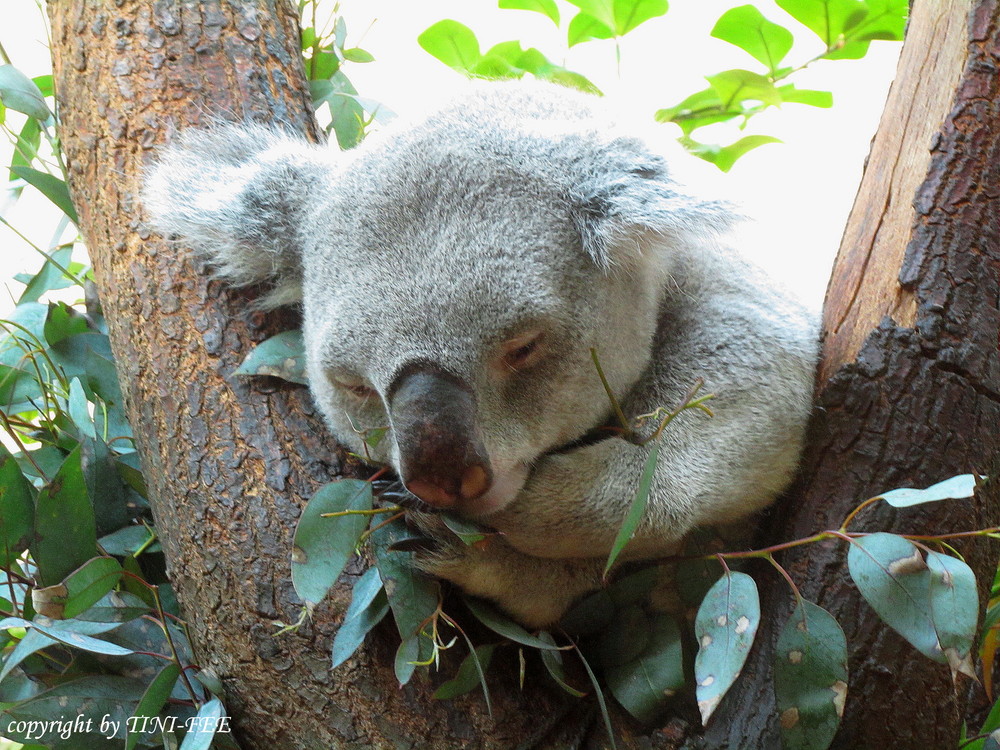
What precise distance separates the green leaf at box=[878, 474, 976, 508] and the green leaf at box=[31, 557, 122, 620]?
1.46 meters

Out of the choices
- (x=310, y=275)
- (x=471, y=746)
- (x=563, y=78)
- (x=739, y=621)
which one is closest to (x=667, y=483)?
(x=739, y=621)

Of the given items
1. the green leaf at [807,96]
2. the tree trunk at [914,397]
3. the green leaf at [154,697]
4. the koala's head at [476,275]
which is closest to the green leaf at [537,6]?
the green leaf at [807,96]

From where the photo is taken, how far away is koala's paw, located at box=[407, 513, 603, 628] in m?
1.69

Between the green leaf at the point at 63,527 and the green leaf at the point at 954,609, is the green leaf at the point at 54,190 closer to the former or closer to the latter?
the green leaf at the point at 63,527

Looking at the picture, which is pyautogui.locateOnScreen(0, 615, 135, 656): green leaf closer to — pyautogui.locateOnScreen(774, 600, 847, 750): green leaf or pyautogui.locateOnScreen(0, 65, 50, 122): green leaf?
pyautogui.locateOnScreen(774, 600, 847, 750): green leaf

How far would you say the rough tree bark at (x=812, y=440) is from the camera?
161 cm

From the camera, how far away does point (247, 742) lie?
1749 mm

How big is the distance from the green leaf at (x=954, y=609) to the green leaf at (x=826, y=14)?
1.99 meters

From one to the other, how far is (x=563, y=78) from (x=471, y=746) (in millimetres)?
2119

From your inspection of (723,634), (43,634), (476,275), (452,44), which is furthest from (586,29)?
(43,634)

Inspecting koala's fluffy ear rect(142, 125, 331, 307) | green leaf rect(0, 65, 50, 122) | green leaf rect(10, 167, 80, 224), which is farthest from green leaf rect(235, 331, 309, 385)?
green leaf rect(0, 65, 50, 122)

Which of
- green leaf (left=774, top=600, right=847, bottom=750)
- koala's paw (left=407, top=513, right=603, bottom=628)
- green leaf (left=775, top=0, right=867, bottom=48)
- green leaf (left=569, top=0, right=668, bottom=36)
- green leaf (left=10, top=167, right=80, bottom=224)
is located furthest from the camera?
green leaf (left=569, top=0, right=668, bottom=36)

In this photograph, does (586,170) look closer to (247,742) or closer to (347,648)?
(347,648)

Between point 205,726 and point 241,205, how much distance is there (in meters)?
1.14
